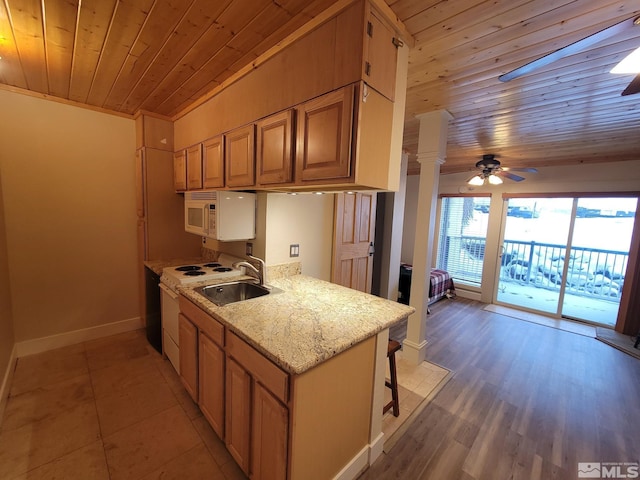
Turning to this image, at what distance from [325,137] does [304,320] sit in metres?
1.01

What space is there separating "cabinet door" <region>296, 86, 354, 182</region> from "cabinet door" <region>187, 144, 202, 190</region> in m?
1.43

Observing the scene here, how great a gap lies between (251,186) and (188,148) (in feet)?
4.32

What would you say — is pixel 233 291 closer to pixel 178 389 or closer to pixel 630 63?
pixel 178 389

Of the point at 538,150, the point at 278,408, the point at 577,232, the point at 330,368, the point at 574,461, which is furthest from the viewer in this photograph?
the point at 577,232

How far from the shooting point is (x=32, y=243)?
261 centimetres

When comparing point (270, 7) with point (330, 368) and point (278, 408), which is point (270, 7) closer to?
point (330, 368)

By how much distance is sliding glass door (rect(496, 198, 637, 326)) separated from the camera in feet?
13.7

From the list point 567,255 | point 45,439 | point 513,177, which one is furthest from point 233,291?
point 567,255

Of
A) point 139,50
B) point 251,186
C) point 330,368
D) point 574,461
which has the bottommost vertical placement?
point 574,461

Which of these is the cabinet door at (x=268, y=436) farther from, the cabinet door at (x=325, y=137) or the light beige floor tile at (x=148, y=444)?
the cabinet door at (x=325, y=137)

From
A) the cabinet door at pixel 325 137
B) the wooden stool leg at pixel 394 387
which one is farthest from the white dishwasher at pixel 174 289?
A: the wooden stool leg at pixel 394 387

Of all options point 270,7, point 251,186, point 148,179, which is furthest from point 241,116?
point 148,179

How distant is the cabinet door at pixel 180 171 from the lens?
9.20 ft

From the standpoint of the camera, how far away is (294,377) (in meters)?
1.14
